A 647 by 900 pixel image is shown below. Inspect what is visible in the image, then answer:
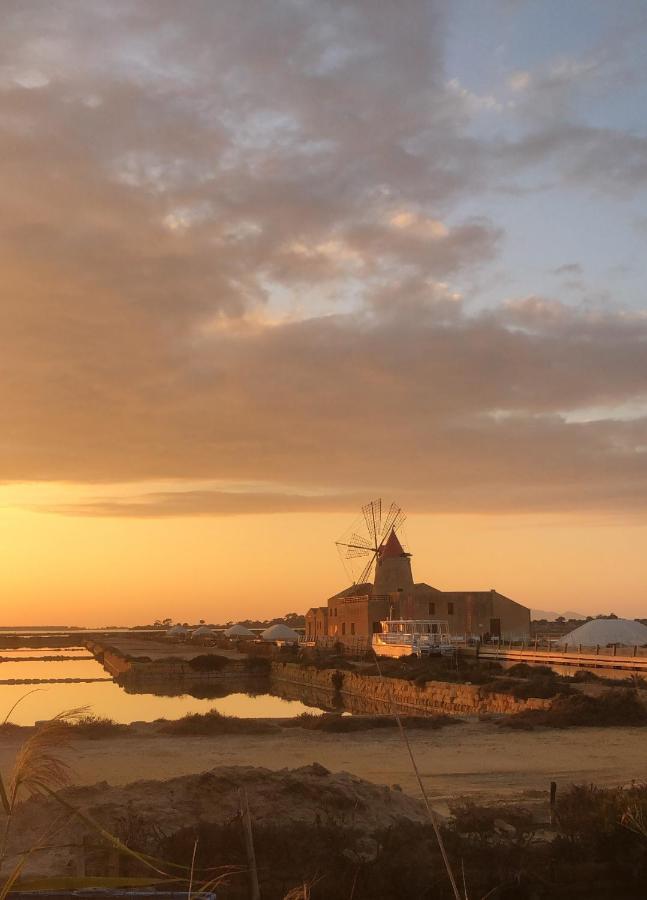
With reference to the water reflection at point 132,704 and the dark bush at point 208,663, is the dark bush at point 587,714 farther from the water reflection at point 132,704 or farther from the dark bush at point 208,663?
the dark bush at point 208,663

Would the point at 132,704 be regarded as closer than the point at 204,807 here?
No

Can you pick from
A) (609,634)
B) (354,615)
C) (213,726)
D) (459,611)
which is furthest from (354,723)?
(354,615)

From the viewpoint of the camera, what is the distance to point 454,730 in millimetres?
21156

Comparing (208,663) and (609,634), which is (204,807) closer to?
(609,634)

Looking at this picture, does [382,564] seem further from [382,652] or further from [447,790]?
[447,790]

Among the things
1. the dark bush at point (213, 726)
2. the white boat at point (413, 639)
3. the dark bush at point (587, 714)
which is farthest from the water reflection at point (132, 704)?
the dark bush at point (587, 714)

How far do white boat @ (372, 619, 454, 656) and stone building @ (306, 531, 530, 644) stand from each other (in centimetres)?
241

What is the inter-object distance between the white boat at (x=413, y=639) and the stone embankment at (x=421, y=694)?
465 cm

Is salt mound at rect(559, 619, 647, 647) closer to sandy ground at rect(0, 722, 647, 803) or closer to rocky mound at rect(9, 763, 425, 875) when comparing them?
sandy ground at rect(0, 722, 647, 803)

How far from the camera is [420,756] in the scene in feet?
56.1

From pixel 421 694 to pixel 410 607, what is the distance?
71.6ft

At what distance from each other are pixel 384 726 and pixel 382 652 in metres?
27.5

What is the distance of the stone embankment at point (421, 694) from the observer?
27.2m

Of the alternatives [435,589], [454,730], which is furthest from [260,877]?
[435,589]
